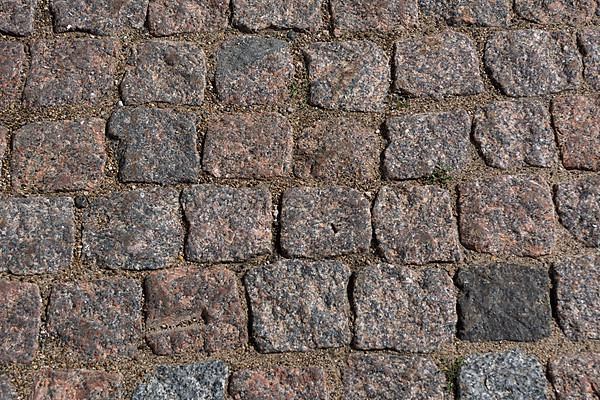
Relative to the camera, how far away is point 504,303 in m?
2.88

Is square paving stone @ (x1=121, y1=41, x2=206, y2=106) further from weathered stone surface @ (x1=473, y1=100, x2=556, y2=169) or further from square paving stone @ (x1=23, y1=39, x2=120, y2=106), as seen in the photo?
weathered stone surface @ (x1=473, y1=100, x2=556, y2=169)

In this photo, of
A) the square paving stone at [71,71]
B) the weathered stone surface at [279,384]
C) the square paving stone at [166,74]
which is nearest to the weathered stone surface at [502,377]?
the weathered stone surface at [279,384]

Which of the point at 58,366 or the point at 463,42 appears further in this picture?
the point at 463,42

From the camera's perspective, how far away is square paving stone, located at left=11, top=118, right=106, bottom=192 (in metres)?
3.03

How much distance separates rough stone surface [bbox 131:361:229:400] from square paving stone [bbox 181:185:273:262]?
391 millimetres

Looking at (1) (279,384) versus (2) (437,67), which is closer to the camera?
(1) (279,384)

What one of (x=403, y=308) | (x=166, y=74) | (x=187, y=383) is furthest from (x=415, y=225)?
(x=166, y=74)

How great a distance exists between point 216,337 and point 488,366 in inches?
A: 37.4

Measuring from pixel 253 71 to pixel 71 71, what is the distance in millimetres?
720

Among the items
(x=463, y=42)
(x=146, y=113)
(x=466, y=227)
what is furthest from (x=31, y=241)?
(x=463, y=42)

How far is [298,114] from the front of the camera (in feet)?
10.4

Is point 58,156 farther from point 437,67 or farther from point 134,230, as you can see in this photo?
point 437,67

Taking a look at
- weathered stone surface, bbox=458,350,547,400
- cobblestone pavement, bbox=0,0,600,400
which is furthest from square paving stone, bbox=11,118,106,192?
weathered stone surface, bbox=458,350,547,400

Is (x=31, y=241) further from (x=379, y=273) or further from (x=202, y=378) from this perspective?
(x=379, y=273)
